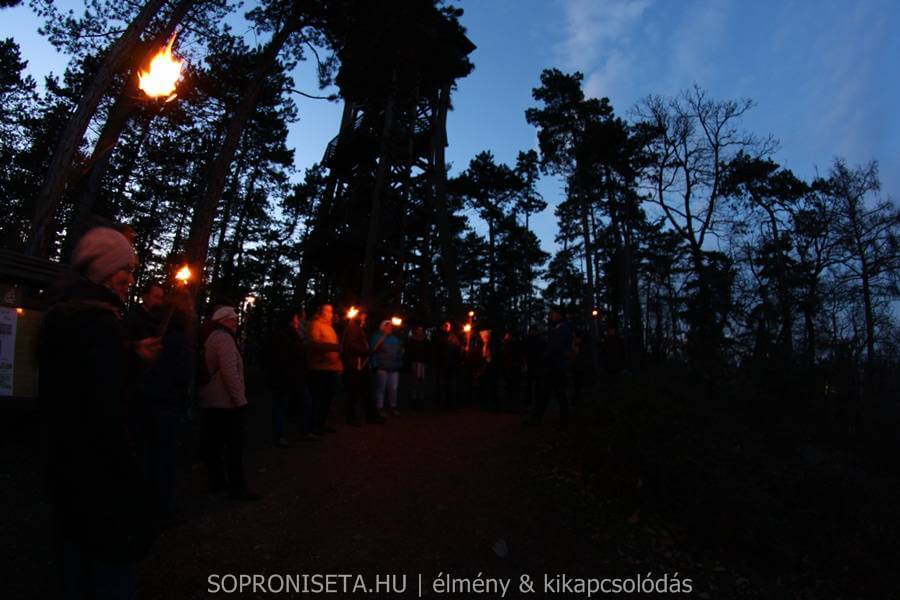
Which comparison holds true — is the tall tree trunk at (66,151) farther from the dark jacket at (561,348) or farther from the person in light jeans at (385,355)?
the dark jacket at (561,348)

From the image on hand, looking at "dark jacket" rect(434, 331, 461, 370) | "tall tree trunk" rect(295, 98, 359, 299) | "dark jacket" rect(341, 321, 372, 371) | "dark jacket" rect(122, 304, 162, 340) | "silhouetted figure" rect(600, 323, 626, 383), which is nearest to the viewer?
"dark jacket" rect(122, 304, 162, 340)

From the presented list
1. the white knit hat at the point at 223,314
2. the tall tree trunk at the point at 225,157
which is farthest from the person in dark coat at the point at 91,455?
the tall tree trunk at the point at 225,157

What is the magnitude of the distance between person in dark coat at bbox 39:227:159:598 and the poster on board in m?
7.05

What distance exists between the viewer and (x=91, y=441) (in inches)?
68.2

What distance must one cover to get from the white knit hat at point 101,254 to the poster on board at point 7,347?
23.1ft

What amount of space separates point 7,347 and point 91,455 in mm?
7455

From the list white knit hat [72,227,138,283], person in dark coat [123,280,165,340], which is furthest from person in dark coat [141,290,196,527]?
white knit hat [72,227,138,283]

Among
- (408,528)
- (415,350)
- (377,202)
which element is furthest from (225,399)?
(377,202)

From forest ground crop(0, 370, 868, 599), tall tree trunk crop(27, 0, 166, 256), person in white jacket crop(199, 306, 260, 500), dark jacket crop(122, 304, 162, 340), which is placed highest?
tall tree trunk crop(27, 0, 166, 256)

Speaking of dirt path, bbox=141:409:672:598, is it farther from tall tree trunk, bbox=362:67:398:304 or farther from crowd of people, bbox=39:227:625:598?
tall tree trunk, bbox=362:67:398:304

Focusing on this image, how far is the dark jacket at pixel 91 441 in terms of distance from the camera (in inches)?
68.1

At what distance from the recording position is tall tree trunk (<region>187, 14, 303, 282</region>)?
905 centimetres

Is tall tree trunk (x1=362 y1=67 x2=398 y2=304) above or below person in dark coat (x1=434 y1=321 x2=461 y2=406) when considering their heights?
above

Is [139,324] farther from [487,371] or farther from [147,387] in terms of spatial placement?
[487,371]
